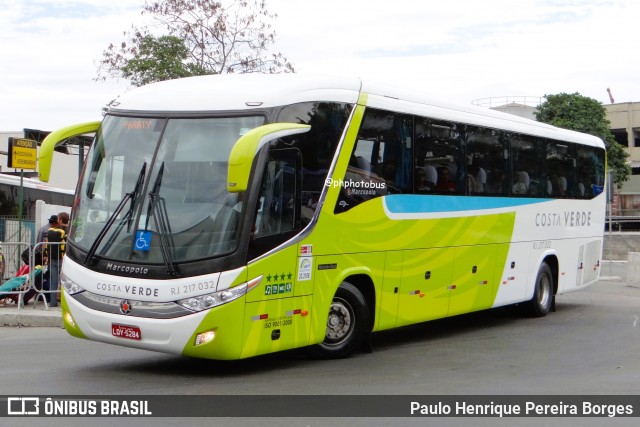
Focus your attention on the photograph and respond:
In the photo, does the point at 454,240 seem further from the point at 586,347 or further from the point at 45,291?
the point at 45,291

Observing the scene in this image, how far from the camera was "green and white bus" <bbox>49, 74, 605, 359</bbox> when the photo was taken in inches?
365

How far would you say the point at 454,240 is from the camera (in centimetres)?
1319

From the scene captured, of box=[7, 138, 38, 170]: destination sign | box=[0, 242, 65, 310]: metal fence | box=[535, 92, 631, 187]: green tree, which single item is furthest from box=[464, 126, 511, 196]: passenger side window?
box=[535, 92, 631, 187]: green tree

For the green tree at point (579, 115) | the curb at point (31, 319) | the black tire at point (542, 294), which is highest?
the green tree at point (579, 115)

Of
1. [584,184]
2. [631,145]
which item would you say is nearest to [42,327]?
[584,184]

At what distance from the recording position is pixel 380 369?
34.4 feet

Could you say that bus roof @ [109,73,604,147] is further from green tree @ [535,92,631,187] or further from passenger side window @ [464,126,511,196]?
green tree @ [535,92,631,187]

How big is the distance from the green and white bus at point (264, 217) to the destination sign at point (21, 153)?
807 cm

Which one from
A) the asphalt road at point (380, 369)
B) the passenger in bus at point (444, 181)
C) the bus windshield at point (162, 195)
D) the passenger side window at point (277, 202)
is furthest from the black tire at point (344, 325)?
the passenger in bus at point (444, 181)

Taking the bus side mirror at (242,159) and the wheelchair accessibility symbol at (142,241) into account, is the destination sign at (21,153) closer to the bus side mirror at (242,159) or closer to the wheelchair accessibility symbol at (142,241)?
the wheelchair accessibility symbol at (142,241)

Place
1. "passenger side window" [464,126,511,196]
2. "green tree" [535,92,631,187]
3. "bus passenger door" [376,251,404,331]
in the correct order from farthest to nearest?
"green tree" [535,92,631,187], "passenger side window" [464,126,511,196], "bus passenger door" [376,251,404,331]

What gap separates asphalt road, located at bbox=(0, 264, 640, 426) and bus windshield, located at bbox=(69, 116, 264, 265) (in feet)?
4.63

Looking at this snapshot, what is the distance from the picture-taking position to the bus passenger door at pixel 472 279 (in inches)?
526

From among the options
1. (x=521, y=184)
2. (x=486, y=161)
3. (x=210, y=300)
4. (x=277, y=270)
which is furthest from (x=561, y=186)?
(x=210, y=300)
